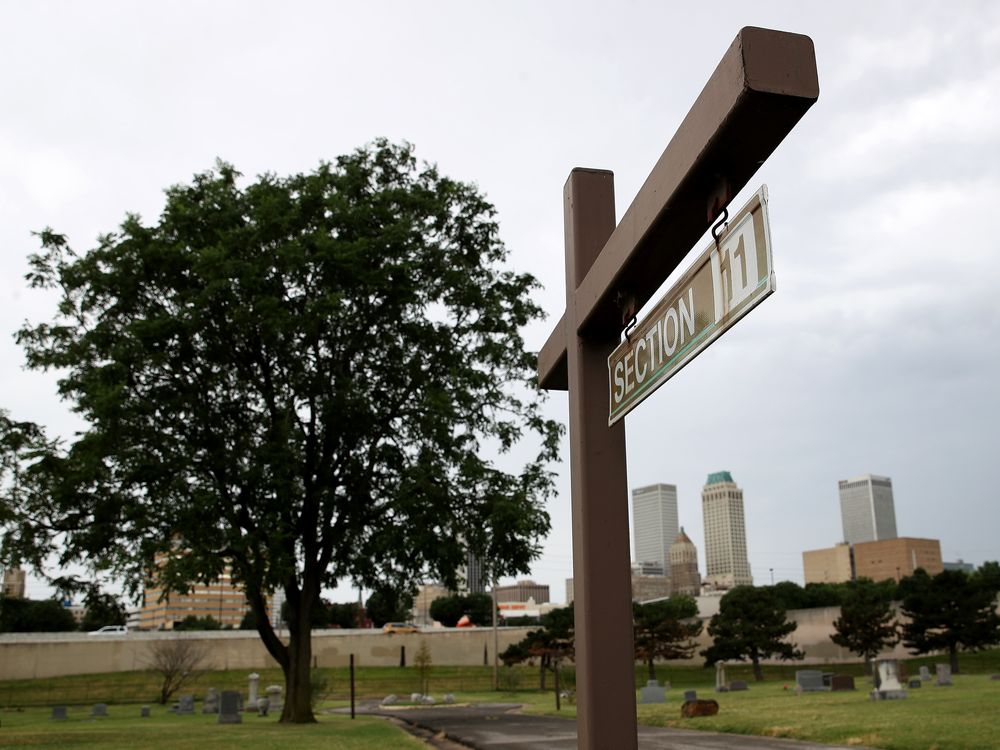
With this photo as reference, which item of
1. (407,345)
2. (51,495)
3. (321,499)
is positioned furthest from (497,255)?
(51,495)

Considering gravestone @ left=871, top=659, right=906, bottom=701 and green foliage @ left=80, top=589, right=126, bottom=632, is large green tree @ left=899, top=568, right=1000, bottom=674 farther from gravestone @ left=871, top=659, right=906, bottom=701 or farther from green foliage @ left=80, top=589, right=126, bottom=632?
green foliage @ left=80, top=589, right=126, bottom=632

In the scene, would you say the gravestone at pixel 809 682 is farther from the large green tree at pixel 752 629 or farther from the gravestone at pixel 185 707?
the gravestone at pixel 185 707

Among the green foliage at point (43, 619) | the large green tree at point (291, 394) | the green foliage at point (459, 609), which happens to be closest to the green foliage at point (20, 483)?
the large green tree at point (291, 394)

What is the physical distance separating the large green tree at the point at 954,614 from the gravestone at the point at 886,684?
21374 millimetres

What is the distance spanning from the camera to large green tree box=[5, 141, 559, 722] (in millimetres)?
18031

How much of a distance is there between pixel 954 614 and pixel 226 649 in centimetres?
5019

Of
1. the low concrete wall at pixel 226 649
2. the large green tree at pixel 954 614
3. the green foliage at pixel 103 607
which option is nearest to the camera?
the green foliage at pixel 103 607

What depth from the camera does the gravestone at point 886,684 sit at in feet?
74.4

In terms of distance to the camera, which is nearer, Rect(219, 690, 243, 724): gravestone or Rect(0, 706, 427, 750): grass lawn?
Rect(0, 706, 427, 750): grass lawn

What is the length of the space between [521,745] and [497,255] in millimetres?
11852

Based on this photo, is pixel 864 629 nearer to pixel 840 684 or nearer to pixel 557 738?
pixel 840 684

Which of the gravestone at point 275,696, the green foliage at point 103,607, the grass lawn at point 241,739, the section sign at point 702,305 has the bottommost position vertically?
the gravestone at point 275,696

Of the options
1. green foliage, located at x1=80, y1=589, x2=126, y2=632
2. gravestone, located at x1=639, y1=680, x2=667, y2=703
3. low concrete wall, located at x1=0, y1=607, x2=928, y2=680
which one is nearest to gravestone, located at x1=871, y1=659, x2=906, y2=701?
gravestone, located at x1=639, y1=680, x2=667, y2=703

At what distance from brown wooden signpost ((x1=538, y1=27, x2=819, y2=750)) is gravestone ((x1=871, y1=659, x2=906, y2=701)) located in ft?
70.4
